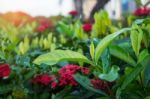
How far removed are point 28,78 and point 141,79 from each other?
462mm

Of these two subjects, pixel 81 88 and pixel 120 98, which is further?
pixel 81 88

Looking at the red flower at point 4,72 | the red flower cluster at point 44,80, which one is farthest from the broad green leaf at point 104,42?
the red flower at point 4,72

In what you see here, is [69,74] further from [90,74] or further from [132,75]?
[132,75]

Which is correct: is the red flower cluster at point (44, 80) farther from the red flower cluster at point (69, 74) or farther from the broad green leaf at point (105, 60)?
the broad green leaf at point (105, 60)

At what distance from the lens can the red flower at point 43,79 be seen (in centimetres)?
162

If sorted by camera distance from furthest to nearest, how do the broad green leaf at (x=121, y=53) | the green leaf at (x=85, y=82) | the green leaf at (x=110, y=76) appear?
the broad green leaf at (x=121, y=53), the green leaf at (x=85, y=82), the green leaf at (x=110, y=76)

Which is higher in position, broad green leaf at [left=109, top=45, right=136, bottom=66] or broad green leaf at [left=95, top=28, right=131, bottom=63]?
broad green leaf at [left=95, top=28, right=131, bottom=63]

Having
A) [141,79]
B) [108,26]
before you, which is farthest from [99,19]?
[141,79]

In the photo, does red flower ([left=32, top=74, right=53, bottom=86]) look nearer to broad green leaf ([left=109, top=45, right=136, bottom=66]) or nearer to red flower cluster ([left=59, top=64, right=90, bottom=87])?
red flower cluster ([left=59, top=64, right=90, bottom=87])

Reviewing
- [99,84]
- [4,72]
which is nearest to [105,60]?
[99,84]

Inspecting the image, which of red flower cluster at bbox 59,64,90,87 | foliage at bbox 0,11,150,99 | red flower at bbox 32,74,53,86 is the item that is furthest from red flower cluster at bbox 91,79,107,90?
red flower at bbox 32,74,53,86

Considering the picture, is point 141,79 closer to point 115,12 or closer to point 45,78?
point 45,78

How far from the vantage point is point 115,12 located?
2908 cm

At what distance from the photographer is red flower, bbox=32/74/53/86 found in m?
1.62
